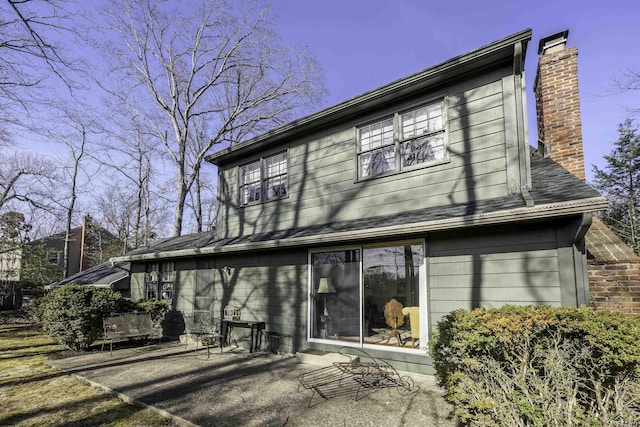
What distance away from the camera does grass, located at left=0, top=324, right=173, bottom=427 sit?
4.07 metres

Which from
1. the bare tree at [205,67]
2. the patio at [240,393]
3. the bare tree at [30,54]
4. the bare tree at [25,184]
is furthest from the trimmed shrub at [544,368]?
the bare tree at [205,67]

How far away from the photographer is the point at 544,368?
10.1ft

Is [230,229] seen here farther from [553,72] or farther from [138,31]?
[138,31]

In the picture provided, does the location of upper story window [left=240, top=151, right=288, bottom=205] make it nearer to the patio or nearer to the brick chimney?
the patio

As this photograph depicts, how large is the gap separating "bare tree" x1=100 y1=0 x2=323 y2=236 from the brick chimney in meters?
12.6

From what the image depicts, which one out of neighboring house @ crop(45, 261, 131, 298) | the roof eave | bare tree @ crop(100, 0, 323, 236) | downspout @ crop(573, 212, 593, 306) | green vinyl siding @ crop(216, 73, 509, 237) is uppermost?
bare tree @ crop(100, 0, 323, 236)

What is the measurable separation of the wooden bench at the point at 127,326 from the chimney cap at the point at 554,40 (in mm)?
10545

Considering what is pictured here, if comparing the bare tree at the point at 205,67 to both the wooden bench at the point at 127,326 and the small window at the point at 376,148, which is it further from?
the small window at the point at 376,148

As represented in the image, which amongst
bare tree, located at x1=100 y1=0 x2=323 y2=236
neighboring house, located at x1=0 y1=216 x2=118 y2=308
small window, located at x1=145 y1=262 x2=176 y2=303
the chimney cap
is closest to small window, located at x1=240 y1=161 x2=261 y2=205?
small window, located at x1=145 y1=262 x2=176 y2=303

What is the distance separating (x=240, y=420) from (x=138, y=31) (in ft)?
60.3

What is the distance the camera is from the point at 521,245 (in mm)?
4883

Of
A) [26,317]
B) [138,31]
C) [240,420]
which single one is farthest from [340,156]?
[26,317]

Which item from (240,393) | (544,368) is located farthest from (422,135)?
(240,393)

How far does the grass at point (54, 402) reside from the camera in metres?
4.07
